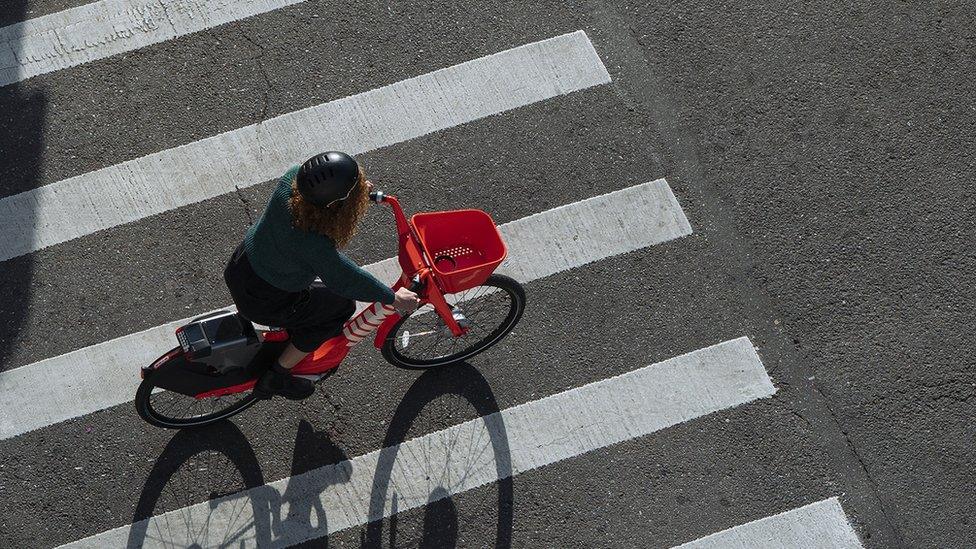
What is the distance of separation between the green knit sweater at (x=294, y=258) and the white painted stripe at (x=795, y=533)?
2.60 m

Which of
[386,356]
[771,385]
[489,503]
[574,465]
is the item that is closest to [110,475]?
[386,356]

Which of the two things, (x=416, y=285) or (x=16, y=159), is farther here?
(x=16, y=159)

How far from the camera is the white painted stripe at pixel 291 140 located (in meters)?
6.52

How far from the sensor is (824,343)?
6.34 m

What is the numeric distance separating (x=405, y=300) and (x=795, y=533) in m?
2.84

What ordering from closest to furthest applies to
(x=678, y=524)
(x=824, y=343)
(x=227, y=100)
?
(x=678, y=524), (x=824, y=343), (x=227, y=100)

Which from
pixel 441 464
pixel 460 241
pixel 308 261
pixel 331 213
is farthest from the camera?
pixel 441 464

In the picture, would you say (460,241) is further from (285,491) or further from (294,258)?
(285,491)

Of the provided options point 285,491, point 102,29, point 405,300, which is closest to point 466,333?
point 405,300

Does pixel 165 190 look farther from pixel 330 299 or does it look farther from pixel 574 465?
pixel 574 465

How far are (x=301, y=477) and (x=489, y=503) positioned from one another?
1.15m

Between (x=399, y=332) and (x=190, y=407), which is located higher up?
(x=399, y=332)

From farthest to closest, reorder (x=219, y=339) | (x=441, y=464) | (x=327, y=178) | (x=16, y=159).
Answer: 1. (x=16, y=159)
2. (x=441, y=464)
3. (x=219, y=339)
4. (x=327, y=178)

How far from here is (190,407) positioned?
235 inches
